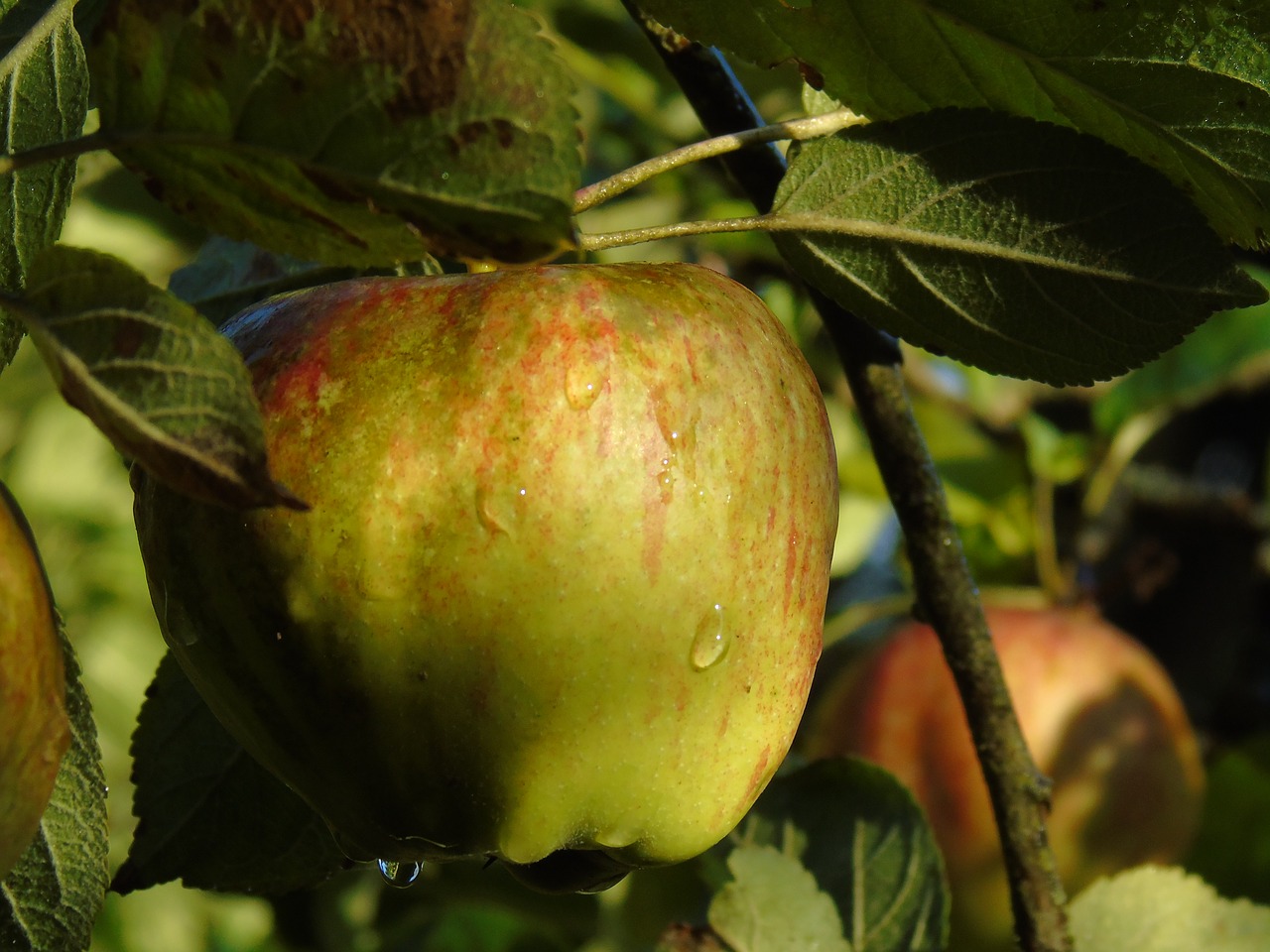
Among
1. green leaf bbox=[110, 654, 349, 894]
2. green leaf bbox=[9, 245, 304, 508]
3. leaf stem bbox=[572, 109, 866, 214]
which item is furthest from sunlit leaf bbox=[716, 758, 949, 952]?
green leaf bbox=[9, 245, 304, 508]

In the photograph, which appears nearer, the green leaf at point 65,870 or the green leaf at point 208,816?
the green leaf at point 65,870

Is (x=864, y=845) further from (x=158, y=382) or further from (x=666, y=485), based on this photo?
(x=158, y=382)

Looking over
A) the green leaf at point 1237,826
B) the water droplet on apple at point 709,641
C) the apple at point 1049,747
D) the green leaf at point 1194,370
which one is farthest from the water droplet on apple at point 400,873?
the green leaf at point 1194,370

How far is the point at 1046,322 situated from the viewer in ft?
1.73

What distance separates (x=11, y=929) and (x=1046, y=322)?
447mm

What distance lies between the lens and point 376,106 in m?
0.36

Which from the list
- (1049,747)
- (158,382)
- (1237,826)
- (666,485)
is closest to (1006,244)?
(666,485)

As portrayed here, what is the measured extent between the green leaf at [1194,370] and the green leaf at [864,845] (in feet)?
3.13

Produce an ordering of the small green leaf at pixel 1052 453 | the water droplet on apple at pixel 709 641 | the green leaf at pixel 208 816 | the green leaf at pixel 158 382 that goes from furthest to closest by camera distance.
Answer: the small green leaf at pixel 1052 453, the green leaf at pixel 208 816, the water droplet on apple at pixel 709 641, the green leaf at pixel 158 382

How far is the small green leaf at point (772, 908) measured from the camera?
69cm

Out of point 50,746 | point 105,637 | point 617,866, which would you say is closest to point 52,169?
point 50,746

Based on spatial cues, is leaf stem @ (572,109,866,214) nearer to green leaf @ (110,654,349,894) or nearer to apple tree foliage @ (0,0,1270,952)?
apple tree foliage @ (0,0,1270,952)

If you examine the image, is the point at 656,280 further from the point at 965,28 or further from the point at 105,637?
the point at 105,637

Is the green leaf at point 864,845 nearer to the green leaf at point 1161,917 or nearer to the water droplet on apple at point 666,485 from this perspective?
the green leaf at point 1161,917
